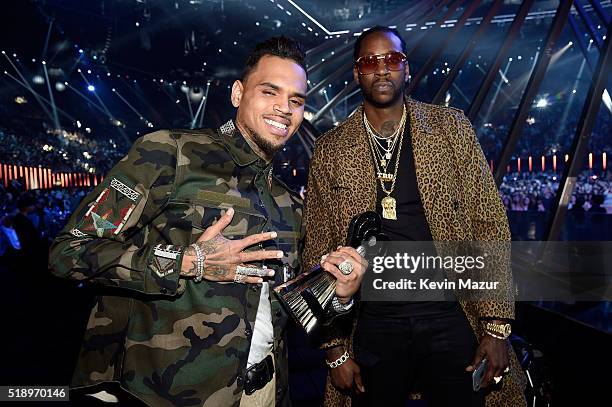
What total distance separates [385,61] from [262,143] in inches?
29.0

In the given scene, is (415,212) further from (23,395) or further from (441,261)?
(23,395)

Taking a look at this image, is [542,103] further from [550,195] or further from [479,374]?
[479,374]

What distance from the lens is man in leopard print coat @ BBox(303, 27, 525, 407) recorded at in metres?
1.96

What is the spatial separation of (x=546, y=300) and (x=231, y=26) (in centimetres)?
1895

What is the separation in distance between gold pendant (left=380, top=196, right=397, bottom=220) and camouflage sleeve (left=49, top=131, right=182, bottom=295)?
3.12 ft

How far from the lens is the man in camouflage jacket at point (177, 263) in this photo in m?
1.48

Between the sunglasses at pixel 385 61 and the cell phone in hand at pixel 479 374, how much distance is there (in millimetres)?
1356

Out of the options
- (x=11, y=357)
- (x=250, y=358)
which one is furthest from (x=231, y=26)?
(x=250, y=358)

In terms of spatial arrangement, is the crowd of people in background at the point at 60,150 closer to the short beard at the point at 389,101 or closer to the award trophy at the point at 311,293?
the short beard at the point at 389,101

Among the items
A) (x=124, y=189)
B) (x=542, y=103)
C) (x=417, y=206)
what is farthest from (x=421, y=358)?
(x=542, y=103)

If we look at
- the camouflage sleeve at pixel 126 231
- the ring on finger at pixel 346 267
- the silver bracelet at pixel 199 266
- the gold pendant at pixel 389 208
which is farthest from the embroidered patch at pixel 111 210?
the gold pendant at pixel 389 208

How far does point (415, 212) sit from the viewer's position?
206cm

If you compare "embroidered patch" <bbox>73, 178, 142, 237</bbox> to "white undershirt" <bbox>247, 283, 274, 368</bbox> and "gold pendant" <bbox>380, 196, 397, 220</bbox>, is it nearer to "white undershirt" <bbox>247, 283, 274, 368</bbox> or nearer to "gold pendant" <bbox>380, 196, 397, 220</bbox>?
"white undershirt" <bbox>247, 283, 274, 368</bbox>

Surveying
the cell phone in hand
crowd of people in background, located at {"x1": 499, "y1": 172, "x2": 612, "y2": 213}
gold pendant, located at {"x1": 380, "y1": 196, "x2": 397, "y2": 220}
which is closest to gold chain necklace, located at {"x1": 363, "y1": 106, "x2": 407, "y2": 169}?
gold pendant, located at {"x1": 380, "y1": 196, "x2": 397, "y2": 220}
